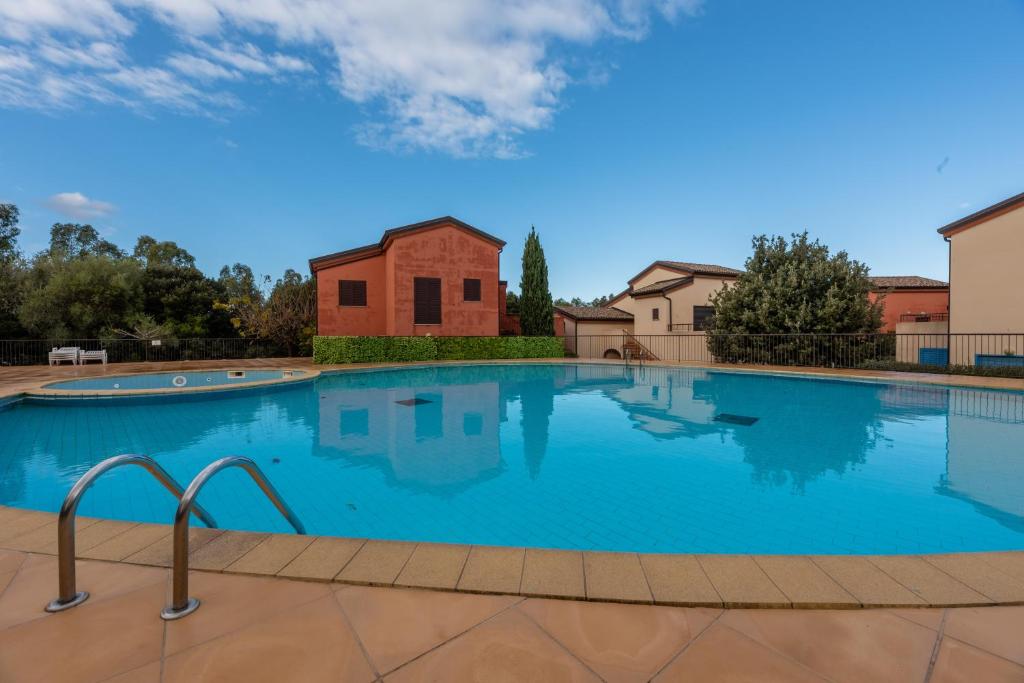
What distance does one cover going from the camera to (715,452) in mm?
5797

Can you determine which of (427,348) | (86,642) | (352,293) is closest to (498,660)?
(86,642)

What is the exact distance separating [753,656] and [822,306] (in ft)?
58.1

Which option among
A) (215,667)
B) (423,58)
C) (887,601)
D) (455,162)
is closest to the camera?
(215,667)

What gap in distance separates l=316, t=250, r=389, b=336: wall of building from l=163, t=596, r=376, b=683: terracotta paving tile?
18.2 metres

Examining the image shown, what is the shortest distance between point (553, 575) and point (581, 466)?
3265mm

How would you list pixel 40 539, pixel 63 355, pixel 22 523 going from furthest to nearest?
pixel 63 355 < pixel 22 523 < pixel 40 539

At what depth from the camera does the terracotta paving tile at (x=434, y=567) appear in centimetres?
201

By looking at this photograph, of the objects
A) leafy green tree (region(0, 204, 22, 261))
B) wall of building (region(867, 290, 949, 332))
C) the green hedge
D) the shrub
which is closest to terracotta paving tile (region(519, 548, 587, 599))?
the green hedge

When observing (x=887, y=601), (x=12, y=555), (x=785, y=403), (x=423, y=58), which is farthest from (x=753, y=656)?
(x=423, y=58)

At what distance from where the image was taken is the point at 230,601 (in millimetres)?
1896

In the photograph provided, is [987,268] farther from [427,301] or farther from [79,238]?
[79,238]

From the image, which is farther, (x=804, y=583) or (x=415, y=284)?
(x=415, y=284)

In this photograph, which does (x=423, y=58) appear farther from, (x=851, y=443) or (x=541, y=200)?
(x=851, y=443)

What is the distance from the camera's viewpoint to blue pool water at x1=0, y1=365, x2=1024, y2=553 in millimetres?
3646
